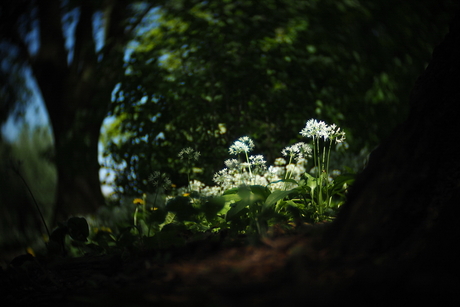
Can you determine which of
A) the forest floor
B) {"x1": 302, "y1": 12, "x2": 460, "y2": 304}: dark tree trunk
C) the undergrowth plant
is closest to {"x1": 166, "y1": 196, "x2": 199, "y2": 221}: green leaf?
the undergrowth plant

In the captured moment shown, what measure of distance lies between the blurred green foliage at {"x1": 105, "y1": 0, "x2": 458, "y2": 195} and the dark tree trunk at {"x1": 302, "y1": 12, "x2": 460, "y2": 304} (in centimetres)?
336

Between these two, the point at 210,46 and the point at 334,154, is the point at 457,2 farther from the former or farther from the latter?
the point at 210,46

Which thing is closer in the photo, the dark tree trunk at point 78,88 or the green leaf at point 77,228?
the green leaf at point 77,228

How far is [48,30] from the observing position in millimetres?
6059

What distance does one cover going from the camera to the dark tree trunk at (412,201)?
104cm

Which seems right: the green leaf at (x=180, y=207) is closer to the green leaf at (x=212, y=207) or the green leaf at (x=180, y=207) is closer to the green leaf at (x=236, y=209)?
the green leaf at (x=212, y=207)

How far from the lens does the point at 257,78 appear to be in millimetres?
5957

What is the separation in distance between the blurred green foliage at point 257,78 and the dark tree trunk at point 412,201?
336cm

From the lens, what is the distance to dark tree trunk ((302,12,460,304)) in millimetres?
1038

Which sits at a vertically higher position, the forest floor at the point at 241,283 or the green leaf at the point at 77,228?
the green leaf at the point at 77,228

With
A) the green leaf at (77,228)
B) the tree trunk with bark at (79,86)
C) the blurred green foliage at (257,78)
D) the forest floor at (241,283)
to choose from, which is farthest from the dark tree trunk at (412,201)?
the tree trunk with bark at (79,86)

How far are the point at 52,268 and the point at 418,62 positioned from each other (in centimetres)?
438

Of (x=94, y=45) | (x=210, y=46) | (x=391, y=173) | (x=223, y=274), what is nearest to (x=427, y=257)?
(x=391, y=173)

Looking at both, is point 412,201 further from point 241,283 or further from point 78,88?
point 78,88
